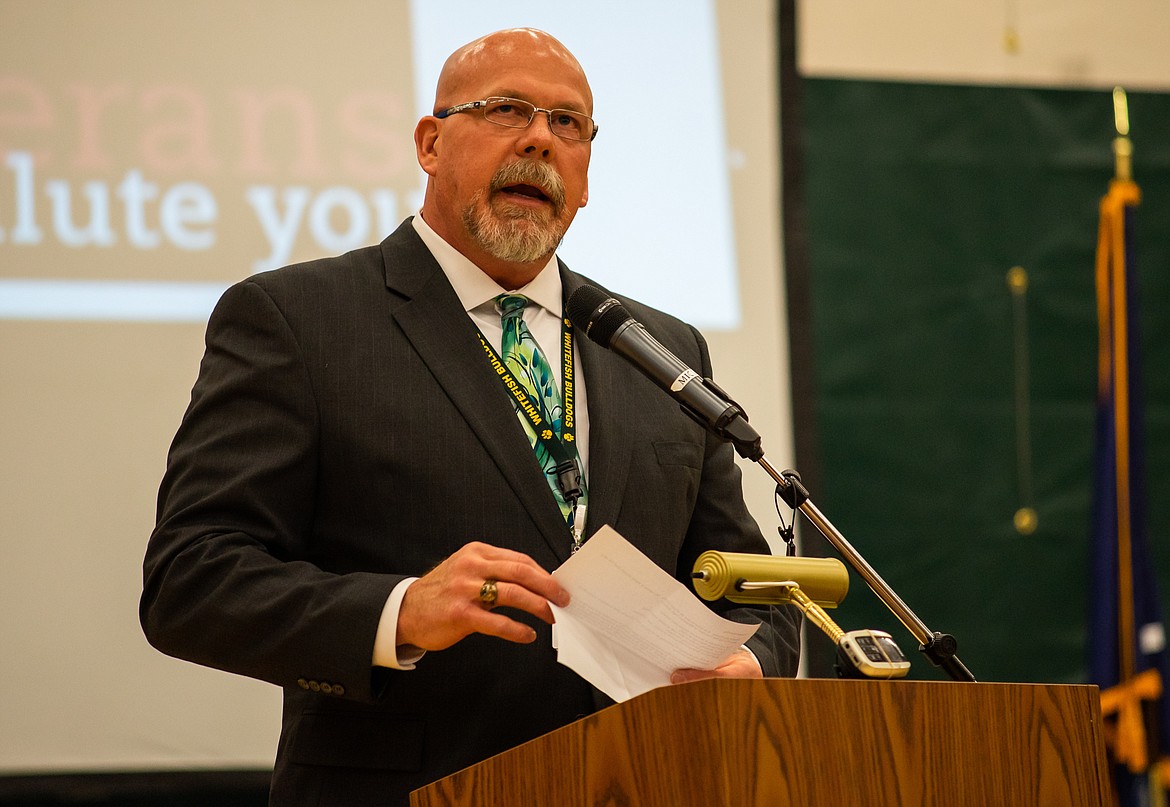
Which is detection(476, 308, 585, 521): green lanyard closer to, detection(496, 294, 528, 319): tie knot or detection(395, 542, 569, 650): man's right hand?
detection(496, 294, 528, 319): tie knot

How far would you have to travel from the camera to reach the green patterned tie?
2041 mm

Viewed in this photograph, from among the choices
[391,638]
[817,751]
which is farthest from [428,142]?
[817,751]

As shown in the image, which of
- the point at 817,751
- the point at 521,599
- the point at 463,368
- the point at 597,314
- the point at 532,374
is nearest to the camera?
the point at 817,751

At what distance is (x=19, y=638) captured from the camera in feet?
11.1

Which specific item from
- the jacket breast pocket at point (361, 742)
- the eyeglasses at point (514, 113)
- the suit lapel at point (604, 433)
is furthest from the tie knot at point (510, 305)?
the jacket breast pocket at point (361, 742)

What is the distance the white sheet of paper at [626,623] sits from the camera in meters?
1.46

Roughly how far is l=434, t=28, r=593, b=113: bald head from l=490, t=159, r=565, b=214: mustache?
0.16 m

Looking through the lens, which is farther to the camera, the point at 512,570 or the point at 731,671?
the point at 731,671

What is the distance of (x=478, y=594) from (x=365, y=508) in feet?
1.58

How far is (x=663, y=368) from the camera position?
5.83ft

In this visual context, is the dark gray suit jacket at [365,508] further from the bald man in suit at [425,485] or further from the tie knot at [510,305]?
the tie knot at [510,305]

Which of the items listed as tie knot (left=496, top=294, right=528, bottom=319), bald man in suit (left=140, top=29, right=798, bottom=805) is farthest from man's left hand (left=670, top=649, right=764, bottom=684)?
tie knot (left=496, top=294, right=528, bottom=319)

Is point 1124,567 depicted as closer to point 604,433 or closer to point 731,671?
point 604,433

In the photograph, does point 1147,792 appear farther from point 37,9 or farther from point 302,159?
point 37,9
